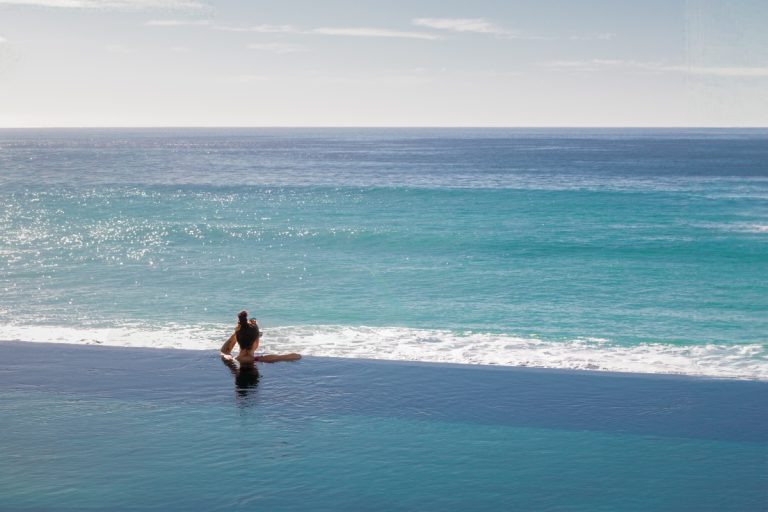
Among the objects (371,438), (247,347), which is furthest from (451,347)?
(371,438)

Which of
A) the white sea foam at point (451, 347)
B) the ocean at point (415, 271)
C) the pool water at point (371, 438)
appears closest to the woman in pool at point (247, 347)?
the pool water at point (371, 438)

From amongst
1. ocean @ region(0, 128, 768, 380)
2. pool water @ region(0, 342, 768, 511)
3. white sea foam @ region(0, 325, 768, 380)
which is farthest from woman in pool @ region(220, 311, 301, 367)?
ocean @ region(0, 128, 768, 380)

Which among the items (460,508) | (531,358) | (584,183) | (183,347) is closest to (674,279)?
(531,358)

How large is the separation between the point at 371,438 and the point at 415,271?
1945 cm

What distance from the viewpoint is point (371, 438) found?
1305cm

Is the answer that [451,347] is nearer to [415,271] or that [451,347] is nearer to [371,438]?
[371,438]

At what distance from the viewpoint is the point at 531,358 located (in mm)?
18781

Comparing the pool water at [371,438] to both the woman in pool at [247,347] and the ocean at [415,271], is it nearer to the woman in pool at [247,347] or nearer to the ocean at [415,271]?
the woman in pool at [247,347]

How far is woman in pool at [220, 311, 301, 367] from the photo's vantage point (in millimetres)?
16922

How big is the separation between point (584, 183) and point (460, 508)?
60.9 m

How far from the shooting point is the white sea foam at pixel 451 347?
1830cm

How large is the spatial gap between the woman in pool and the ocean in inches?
67.7

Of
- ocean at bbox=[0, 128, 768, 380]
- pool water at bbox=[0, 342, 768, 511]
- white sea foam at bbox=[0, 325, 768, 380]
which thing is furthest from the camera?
ocean at bbox=[0, 128, 768, 380]

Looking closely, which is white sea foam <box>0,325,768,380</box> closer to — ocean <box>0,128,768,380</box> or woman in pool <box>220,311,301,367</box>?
ocean <box>0,128,768,380</box>
